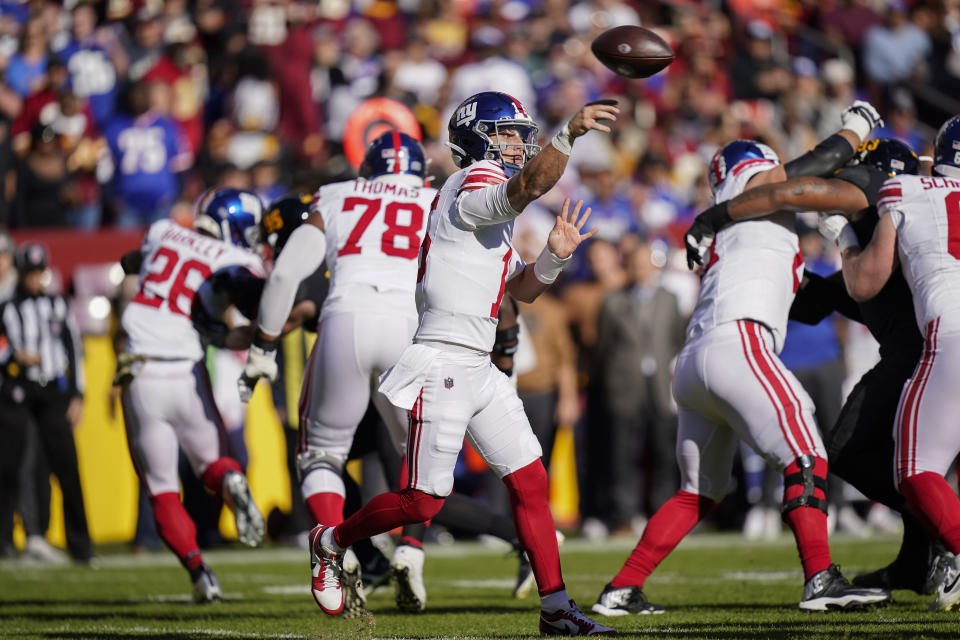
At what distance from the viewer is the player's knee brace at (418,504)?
466 cm

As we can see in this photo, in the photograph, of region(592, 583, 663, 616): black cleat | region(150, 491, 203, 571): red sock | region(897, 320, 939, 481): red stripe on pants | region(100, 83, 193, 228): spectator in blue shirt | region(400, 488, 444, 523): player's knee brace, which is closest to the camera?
region(400, 488, 444, 523): player's knee brace

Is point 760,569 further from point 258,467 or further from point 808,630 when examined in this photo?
point 258,467

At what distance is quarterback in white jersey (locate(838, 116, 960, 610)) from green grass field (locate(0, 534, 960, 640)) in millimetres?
391

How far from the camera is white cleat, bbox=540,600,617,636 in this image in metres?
4.55

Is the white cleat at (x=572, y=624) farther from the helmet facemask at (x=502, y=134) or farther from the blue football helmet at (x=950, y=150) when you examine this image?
the blue football helmet at (x=950, y=150)

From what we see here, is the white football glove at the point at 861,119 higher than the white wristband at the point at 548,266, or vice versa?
the white football glove at the point at 861,119

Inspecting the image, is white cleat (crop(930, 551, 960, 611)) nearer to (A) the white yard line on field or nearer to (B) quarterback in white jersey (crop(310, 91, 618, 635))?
(B) quarterback in white jersey (crop(310, 91, 618, 635))

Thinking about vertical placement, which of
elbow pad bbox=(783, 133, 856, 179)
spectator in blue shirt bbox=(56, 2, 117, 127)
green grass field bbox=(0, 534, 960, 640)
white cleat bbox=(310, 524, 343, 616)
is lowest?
green grass field bbox=(0, 534, 960, 640)

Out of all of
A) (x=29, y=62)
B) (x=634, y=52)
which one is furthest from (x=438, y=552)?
(x=29, y=62)

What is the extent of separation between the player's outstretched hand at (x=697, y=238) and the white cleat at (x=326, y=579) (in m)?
1.90

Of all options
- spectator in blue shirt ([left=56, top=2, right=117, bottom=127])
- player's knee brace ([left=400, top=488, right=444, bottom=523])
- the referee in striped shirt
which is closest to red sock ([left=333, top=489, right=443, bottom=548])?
player's knee brace ([left=400, top=488, right=444, bottom=523])

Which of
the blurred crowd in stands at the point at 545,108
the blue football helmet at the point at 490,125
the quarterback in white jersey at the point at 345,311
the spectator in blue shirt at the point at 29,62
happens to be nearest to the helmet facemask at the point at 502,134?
the blue football helmet at the point at 490,125

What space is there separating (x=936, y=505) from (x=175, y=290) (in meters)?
3.76

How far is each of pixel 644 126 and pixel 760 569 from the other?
8.24 meters
